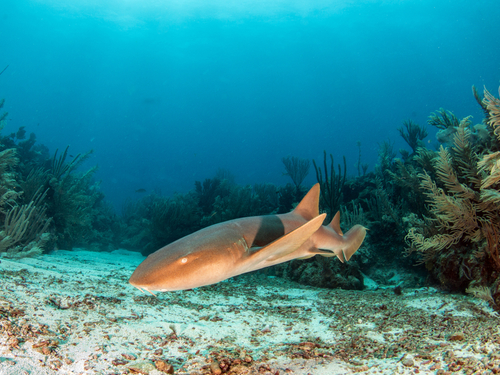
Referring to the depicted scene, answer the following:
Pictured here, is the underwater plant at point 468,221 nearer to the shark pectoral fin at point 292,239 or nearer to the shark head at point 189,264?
the shark pectoral fin at point 292,239

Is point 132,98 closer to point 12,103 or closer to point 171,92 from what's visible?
point 171,92

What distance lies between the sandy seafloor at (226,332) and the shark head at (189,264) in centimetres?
74

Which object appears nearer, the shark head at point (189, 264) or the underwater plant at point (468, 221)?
the shark head at point (189, 264)

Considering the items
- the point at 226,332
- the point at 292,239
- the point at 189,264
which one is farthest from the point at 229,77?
the point at 189,264

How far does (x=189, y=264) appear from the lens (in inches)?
61.8

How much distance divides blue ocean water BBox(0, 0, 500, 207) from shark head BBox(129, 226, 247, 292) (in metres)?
70.0

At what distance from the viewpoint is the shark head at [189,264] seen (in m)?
1.50

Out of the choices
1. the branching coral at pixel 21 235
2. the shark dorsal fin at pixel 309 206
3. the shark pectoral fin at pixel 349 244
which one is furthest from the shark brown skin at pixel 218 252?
the branching coral at pixel 21 235

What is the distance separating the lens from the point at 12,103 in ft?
369

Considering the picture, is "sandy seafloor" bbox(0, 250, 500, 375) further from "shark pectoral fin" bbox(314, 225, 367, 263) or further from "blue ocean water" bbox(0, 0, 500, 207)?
"blue ocean water" bbox(0, 0, 500, 207)

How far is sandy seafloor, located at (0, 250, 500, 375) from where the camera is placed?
1783 mm

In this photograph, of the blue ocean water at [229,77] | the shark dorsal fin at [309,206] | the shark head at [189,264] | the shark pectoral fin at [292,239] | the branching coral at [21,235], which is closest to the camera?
the shark head at [189,264]

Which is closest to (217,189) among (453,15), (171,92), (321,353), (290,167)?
(290,167)

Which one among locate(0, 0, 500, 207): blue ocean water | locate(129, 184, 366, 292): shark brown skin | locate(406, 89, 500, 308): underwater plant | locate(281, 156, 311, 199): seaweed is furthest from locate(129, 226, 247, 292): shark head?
locate(0, 0, 500, 207): blue ocean water
